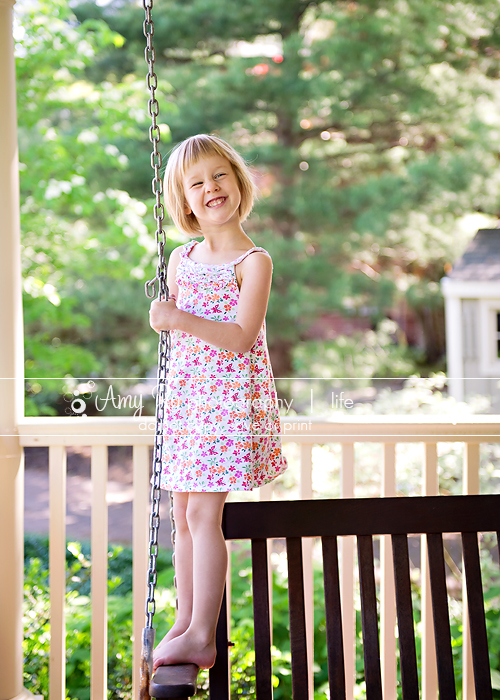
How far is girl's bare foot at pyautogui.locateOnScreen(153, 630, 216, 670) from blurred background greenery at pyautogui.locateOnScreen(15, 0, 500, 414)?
171 inches

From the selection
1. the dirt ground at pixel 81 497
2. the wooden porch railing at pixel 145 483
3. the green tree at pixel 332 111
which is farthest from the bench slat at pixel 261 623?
the green tree at pixel 332 111

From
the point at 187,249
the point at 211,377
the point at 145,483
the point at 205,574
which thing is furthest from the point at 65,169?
the point at 205,574

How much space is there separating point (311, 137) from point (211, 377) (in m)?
5.82

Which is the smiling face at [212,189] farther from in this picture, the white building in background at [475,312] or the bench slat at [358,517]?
the white building in background at [475,312]

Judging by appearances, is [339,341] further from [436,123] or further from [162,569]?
[162,569]

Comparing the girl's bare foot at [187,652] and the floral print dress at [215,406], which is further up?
the floral print dress at [215,406]

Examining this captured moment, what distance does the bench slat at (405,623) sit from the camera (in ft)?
4.13

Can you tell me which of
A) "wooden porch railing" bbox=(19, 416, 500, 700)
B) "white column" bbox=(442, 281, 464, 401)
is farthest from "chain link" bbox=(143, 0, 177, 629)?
"white column" bbox=(442, 281, 464, 401)

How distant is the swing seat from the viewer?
1106 mm

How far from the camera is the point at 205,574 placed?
1319 mm

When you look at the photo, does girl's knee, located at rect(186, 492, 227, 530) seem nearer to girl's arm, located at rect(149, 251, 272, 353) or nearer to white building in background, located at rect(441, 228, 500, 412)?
girl's arm, located at rect(149, 251, 272, 353)

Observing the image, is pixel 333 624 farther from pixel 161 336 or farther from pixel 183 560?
pixel 161 336

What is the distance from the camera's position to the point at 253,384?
141 centimetres

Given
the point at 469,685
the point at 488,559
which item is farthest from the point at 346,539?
the point at 488,559
